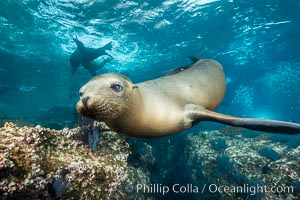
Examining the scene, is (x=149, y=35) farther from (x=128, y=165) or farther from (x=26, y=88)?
(x=26, y=88)

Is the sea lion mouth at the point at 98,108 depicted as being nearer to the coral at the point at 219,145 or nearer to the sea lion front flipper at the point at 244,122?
the sea lion front flipper at the point at 244,122

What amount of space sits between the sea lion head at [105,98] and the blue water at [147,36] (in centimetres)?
980

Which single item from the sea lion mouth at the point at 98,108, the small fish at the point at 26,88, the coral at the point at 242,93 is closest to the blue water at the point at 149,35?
the small fish at the point at 26,88

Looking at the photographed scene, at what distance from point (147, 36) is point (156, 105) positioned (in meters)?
12.2

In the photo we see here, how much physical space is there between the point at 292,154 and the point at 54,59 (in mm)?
15609

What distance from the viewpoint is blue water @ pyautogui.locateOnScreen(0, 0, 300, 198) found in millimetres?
11898

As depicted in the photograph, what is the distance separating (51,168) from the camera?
262 cm

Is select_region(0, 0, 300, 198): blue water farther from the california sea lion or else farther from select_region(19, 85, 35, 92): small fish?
the california sea lion

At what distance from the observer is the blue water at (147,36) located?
1190 cm

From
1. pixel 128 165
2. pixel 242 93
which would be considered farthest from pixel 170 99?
pixel 242 93

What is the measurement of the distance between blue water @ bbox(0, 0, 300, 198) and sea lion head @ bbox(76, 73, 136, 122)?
32.2 feet

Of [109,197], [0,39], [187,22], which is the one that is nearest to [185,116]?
[109,197]

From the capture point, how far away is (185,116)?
10.6ft

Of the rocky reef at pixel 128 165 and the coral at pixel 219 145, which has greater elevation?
the coral at pixel 219 145
